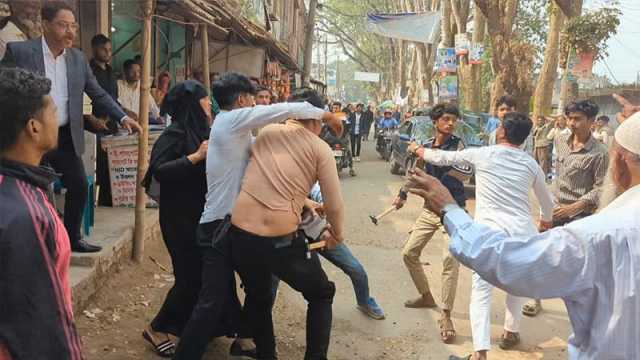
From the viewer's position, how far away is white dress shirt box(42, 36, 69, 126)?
3.63 m

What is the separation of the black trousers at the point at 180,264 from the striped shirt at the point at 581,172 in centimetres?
314

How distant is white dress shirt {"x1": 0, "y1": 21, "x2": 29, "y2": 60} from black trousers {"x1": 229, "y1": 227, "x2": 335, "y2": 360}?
9.65 feet

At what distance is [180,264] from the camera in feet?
12.0

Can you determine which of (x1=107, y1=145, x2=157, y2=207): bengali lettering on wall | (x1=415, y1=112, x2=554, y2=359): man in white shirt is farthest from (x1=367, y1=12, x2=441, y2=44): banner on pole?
(x1=415, y1=112, x2=554, y2=359): man in white shirt

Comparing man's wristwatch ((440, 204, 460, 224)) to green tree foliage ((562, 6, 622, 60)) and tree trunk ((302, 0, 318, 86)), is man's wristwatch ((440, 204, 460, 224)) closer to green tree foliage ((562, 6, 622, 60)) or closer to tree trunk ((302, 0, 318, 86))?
green tree foliage ((562, 6, 622, 60))

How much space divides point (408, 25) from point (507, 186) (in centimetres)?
1543

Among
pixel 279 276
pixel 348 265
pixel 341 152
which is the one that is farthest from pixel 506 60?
pixel 279 276

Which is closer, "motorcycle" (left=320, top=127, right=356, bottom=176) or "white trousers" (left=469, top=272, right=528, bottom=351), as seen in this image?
"white trousers" (left=469, top=272, right=528, bottom=351)

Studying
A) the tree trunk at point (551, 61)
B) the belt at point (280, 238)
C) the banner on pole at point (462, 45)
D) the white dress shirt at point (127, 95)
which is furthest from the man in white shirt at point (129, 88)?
the banner on pole at point (462, 45)

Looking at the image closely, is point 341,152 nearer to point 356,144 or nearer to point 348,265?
point 356,144

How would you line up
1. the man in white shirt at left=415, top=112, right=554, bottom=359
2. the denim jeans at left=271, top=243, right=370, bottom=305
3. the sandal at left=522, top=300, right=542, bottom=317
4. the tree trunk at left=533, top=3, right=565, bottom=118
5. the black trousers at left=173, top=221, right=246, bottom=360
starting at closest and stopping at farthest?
the black trousers at left=173, top=221, right=246, bottom=360 → the man in white shirt at left=415, top=112, right=554, bottom=359 → the denim jeans at left=271, top=243, right=370, bottom=305 → the sandal at left=522, top=300, right=542, bottom=317 → the tree trunk at left=533, top=3, right=565, bottom=118

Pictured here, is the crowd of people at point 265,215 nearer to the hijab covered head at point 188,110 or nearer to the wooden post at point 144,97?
the hijab covered head at point 188,110

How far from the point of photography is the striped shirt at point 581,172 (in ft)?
15.0

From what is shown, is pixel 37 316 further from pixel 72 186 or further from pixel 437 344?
pixel 437 344
